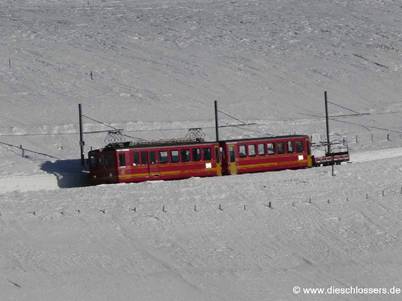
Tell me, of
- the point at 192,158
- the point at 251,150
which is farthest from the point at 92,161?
the point at 251,150

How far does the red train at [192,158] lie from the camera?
38969mm

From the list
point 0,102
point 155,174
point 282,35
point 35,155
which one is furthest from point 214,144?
point 282,35

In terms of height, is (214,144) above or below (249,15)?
below

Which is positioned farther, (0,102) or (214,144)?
(0,102)

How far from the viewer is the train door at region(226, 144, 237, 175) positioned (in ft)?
137

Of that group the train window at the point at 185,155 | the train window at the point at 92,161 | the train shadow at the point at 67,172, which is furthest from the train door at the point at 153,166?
the train shadow at the point at 67,172

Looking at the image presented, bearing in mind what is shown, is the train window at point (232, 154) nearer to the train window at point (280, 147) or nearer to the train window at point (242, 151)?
the train window at point (242, 151)

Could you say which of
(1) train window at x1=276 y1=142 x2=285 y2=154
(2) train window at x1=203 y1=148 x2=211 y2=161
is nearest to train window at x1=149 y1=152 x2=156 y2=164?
(2) train window at x1=203 y1=148 x2=211 y2=161

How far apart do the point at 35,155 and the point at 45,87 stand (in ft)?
58.4

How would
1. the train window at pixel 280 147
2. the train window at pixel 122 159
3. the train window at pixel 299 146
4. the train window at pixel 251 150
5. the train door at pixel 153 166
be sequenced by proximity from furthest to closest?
the train window at pixel 299 146, the train window at pixel 280 147, the train window at pixel 251 150, the train door at pixel 153 166, the train window at pixel 122 159

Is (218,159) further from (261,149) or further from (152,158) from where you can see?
(152,158)

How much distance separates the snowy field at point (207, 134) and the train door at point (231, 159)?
3.00 meters

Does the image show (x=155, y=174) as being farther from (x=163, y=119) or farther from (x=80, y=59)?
(x=80, y=59)

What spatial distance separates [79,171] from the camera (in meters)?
43.2
